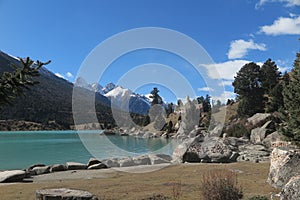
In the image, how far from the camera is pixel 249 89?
71.1 meters

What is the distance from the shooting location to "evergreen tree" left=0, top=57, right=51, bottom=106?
7.77 m

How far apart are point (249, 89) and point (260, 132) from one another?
2132 cm

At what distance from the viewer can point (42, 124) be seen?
19375cm

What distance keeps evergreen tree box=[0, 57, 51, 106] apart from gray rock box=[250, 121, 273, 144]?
46833 mm

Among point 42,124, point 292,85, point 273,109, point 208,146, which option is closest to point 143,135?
point 273,109

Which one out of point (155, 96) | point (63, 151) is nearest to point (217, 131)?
point (63, 151)

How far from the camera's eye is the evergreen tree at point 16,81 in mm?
7766

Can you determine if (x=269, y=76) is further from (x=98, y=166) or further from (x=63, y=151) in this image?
(x=98, y=166)

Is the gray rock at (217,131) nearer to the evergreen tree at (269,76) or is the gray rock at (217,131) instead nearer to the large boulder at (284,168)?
the evergreen tree at (269,76)

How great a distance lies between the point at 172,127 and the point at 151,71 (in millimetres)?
77985

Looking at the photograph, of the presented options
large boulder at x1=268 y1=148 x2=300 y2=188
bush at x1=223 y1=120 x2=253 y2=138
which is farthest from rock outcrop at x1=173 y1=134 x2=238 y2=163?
bush at x1=223 y1=120 x2=253 y2=138

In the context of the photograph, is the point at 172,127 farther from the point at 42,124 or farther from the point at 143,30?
the point at 42,124

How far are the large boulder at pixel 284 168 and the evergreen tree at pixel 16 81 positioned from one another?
34.0 ft

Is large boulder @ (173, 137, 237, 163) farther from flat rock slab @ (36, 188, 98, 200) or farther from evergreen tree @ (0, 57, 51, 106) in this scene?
evergreen tree @ (0, 57, 51, 106)
